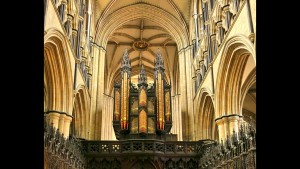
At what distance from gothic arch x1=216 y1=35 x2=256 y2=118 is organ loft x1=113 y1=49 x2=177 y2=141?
13.6 feet

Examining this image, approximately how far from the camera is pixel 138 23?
27.0 m

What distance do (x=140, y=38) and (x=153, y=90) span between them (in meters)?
9.82

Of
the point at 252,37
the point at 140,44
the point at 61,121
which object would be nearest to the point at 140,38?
the point at 140,44

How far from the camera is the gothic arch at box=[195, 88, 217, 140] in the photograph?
62.0ft

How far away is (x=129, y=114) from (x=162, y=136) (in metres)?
2.07

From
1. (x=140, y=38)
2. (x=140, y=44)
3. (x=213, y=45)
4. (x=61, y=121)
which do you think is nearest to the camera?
(x=61, y=121)

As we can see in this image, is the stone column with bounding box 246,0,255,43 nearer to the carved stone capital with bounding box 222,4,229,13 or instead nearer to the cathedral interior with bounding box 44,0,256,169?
the cathedral interior with bounding box 44,0,256,169

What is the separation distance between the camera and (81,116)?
19156mm

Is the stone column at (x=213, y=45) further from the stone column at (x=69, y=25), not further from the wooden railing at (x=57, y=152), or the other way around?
the wooden railing at (x=57, y=152)

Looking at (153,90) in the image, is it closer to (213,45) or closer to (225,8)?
(213,45)

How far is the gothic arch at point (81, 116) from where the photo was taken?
61.1ft

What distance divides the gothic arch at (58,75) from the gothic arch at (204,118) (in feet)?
23.4
